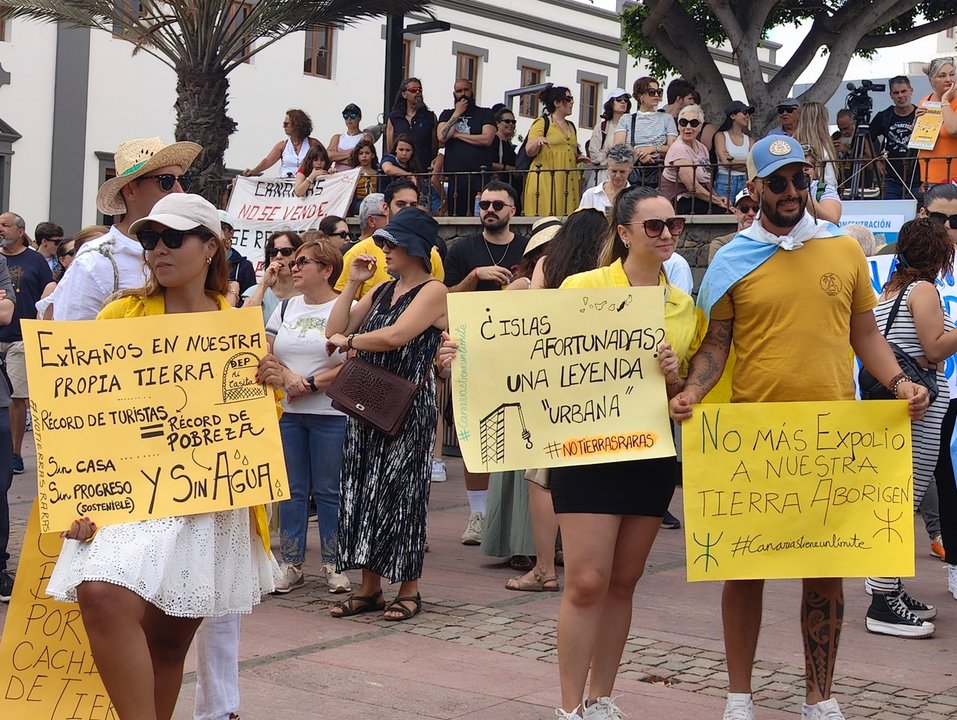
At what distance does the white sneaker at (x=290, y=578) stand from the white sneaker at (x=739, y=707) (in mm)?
3068

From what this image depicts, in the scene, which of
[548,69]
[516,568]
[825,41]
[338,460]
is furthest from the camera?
[548,69]

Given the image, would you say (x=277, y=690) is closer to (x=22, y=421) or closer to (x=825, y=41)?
(x=22, y=421)

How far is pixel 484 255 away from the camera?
8719 millimetres

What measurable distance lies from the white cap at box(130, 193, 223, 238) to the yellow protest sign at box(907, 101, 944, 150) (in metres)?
8.30

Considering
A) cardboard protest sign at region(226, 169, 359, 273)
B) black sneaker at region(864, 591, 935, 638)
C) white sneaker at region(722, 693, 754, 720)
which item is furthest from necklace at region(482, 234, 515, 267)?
cardboard protest sign at region(226, 169, 359, 273)

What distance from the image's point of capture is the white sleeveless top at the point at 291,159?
50.3 ft

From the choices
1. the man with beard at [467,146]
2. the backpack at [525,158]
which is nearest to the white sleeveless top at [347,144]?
the man with beard at [467,146]

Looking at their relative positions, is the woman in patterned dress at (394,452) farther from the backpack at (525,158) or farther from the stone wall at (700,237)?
the backpack at (525,158)

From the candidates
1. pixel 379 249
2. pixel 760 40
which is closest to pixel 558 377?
pixel 379 249

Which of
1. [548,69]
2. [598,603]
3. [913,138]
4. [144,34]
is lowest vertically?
[598,603]

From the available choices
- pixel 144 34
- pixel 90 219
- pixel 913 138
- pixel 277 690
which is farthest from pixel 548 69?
pixel 277 690

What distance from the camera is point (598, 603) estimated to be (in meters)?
4.52

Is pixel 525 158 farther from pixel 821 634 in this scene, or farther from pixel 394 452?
pixel 821 634

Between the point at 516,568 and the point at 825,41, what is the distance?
45.7ft
